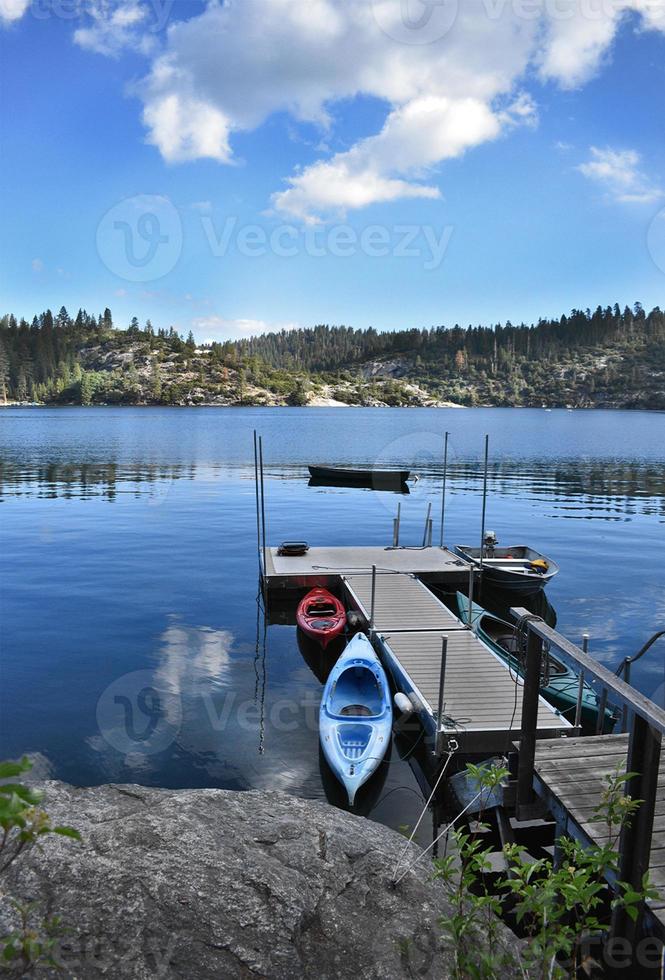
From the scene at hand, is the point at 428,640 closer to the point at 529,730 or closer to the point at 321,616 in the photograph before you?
the point at 321,616

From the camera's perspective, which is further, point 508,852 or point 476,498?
point 476,498

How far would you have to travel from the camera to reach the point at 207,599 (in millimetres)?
23594

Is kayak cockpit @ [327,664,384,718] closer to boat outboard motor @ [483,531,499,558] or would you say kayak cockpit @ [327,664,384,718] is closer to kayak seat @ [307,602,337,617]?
kayak seat @ [307,602,337,617]

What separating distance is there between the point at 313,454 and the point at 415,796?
74.3 m

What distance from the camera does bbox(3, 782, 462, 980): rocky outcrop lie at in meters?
5.14

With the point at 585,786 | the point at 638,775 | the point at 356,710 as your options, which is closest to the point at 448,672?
the point at 356,710

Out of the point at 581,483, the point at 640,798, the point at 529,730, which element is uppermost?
the point at 640,798

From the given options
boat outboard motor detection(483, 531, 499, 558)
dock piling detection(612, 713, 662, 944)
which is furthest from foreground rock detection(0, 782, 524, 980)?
boat outboard motor detection(483, 531, 499, 558)

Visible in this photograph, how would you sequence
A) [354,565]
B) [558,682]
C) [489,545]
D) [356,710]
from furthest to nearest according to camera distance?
[489,545] < [354,565] < [558,682] < [356,710]

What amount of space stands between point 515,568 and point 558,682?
889cm

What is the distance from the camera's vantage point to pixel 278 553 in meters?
25.9

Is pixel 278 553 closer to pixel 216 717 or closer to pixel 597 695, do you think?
pixel 216 717

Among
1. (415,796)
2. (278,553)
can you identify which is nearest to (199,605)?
(278,553)

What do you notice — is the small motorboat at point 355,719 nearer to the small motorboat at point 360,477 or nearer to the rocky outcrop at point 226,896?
the rocky outcrop at point 226,896
